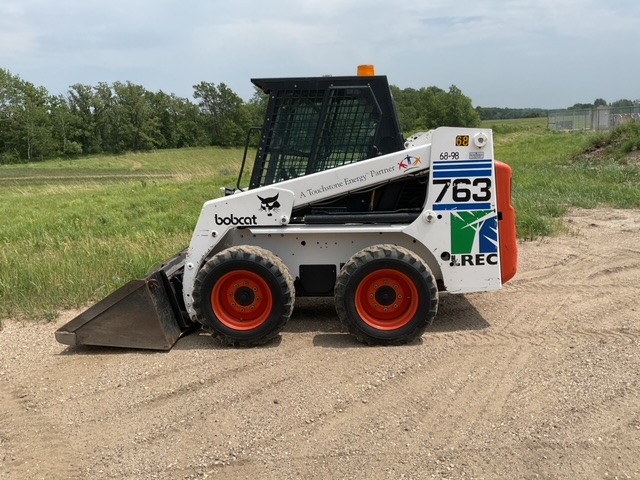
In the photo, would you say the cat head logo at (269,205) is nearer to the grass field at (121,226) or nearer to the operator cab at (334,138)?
the operator cab at (334,138)

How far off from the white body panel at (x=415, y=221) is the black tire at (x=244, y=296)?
27 cm

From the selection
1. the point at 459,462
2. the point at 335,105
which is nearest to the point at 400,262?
the point at 335,105

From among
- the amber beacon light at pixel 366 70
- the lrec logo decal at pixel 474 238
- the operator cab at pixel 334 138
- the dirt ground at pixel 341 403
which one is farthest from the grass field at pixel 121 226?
the lrec logo decal at pixel 474 238

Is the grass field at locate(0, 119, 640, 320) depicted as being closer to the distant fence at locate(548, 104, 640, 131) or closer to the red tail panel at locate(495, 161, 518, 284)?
the red tail panel at locate(495, 161, 518, 284)

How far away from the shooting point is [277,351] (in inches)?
209

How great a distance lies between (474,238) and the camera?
5422mm

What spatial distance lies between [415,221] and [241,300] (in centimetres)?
170

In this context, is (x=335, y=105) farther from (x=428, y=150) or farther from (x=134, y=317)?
(x=134, y=317)

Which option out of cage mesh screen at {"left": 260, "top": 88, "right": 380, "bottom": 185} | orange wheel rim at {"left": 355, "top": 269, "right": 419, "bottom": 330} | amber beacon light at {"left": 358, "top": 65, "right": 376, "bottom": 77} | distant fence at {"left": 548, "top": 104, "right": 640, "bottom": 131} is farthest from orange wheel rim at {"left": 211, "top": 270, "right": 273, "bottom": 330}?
distant fence at {"left": 548, "top": 104, "right": 640, "bottom": 131}

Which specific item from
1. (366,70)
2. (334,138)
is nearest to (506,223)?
(334,138)

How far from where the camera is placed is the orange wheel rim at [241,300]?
17.7 ft

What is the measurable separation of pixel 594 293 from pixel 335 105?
3552 millimetres

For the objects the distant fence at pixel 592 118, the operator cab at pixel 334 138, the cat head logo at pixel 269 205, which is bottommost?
the cat head logo at pixel 269 205

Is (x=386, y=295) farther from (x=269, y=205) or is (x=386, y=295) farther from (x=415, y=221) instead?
(x=269, y=205)
